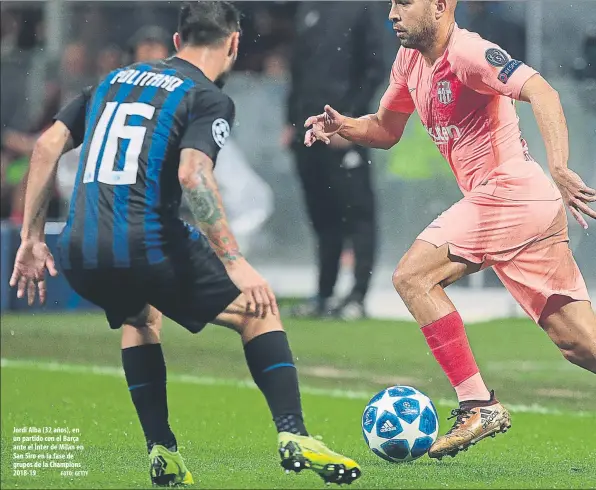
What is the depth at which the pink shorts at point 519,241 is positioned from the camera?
21.2 feet

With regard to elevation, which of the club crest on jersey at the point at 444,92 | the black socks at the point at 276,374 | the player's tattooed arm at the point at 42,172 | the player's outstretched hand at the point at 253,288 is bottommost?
the black socks at the point at 276,374

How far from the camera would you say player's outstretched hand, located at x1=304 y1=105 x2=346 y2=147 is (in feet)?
22.8

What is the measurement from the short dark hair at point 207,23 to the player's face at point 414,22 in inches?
42.7

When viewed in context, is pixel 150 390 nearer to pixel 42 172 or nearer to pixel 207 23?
pixel 42 172

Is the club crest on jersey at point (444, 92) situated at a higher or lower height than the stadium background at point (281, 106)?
higher

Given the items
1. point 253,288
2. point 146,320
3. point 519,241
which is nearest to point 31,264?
point 146,320

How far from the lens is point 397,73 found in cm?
700

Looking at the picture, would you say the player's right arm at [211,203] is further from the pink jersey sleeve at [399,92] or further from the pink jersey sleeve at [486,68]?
the pink jersey sleeve at [399,92]

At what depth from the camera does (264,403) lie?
364 inches

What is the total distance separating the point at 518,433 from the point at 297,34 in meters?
7.07

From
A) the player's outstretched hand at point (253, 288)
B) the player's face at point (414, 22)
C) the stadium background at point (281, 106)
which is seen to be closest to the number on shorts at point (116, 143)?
the player's outstretched hand at point (253, 288)

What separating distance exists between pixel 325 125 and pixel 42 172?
1.85 m

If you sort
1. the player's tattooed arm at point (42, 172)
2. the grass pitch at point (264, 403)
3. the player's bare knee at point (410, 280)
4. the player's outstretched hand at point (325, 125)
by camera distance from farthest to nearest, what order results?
1. the player's outstretched hand at point (325, 125)
2. the player's bare knee at point (410, 280)
3. the grass pitch at point (264, 403)
4. the player's tattooed arm at point (42, 172)

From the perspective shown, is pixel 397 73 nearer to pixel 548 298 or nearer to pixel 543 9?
pixel 548 298
